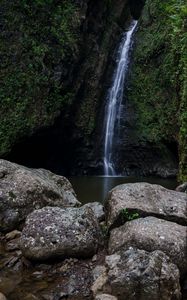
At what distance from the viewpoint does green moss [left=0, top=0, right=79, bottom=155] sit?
14.8m

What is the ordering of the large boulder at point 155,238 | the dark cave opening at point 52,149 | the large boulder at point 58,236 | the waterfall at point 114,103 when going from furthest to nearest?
the waterfall at point 114,103
the dark cave opening at point 52,149
the large boulder at point 58,236
the large boulder at point 155,238

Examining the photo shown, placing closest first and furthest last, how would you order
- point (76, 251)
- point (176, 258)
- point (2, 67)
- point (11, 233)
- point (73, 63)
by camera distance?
point (176, 258), point (76, 251), point (11, 233), point (2, 67), point (73, 63)

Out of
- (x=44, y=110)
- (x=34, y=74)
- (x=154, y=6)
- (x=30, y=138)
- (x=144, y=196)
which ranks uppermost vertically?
(x=154, y=6)

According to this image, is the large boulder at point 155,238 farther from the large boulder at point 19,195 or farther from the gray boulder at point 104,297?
the large boulder at point 19,195

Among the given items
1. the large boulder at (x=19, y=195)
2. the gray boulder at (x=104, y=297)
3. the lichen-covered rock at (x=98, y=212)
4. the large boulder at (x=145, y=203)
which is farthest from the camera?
the lichen-covered rock at (x=98, y=212)

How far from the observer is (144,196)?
7.62m

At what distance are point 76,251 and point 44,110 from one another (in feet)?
31.9

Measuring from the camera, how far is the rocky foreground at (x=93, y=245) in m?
5.33

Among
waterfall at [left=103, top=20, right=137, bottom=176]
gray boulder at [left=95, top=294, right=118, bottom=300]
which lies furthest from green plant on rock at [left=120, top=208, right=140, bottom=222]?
waterfall at [left=103, top=20, right=137, bottom=176]

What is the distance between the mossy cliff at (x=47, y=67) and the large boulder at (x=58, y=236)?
8.05 metres

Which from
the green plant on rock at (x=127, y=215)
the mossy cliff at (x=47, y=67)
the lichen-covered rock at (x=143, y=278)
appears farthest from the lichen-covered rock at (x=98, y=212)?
the mossy cliff at (x=47, y=67)

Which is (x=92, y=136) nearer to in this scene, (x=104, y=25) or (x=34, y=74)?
(x=34, y=74)

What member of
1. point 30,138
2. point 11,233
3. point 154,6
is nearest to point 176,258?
point 11,233

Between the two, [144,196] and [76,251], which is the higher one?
[144,196]
